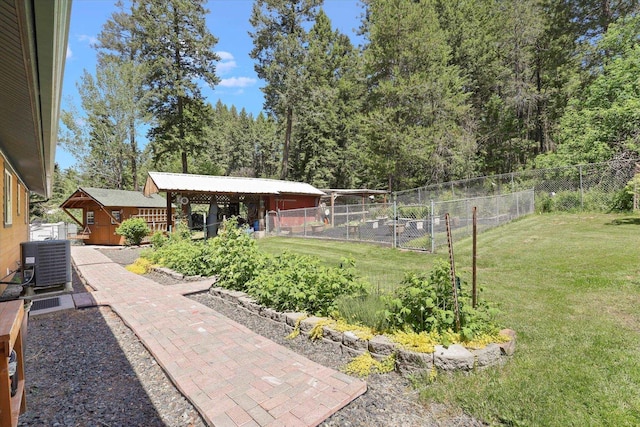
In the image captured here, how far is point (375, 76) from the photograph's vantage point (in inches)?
932

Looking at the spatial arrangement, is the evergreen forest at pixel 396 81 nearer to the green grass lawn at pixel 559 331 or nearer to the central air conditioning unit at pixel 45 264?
the green grass lawn at pixel 559 331

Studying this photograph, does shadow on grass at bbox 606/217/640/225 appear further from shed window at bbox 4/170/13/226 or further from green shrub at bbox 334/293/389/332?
shed window at bbox 4/170/13/226

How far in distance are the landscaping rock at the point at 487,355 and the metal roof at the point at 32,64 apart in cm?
402

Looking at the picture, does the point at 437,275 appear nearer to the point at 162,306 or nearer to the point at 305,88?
the point at 162,306

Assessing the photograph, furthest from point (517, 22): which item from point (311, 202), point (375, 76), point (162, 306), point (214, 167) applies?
point (214, 167)

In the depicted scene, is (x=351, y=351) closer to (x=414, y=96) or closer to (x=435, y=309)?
(x=435, y=309)

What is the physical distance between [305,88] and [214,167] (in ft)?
59.1

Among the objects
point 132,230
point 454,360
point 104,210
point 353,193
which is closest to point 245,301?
point 454,360

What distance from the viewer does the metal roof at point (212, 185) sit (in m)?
14.4

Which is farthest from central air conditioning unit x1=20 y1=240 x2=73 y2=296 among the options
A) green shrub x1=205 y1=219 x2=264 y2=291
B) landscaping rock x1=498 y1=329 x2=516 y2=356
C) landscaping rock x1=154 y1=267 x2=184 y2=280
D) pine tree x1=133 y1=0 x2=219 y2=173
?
pine tree x1=133 y1=0 x2=219 y2=173

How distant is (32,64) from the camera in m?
2.52

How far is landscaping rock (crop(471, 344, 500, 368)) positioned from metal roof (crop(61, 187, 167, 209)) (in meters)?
18.6

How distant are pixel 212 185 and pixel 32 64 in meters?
14.1

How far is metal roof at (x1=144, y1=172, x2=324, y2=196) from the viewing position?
14445 millimetres
